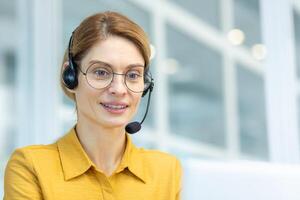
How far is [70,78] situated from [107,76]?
0.35 feet

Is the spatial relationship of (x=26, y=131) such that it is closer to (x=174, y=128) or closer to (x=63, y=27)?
(x=63, y=27)

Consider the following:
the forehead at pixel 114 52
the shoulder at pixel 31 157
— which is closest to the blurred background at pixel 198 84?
the forehead at pixel 114 52

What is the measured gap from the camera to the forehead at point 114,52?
4.27 ft

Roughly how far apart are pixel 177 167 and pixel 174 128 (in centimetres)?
296

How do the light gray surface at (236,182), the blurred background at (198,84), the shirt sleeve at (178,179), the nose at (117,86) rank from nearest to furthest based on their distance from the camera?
1. the light gray surface at (236,182)
2. the blurred background at (198,84)
3. the nose at (117,86)
4. the shirt sleeve at (178,179)

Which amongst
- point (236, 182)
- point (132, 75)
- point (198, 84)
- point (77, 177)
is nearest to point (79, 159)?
point (77, 177)

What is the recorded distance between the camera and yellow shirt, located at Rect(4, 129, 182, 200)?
1.31 m

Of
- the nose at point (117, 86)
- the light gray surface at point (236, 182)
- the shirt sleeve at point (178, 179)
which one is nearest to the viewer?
the light gray surface at point (236, 182)

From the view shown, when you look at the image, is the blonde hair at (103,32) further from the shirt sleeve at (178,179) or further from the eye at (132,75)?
the shirt sleeve at (178,179)

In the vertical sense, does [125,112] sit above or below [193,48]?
below

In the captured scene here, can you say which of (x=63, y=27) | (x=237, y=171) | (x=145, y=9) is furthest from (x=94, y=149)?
(x=145, y=9)

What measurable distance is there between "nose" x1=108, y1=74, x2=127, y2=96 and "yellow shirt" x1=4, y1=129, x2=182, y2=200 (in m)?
0.19

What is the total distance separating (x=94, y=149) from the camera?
1.38 meters

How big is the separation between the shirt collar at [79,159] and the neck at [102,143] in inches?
0.8
